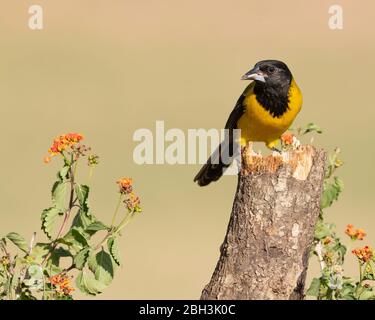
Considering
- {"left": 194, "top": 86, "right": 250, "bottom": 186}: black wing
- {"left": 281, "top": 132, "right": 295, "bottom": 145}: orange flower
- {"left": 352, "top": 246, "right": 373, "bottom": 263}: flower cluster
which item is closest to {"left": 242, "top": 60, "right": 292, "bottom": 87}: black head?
{"left": 194, "top": 86, "right": 250, "bottom": 186}: black wing

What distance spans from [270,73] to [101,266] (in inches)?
130

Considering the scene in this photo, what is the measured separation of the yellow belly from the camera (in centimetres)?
847

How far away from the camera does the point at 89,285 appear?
573cm

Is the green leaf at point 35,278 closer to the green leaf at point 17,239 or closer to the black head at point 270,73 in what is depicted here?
the green leaf at point 17,239

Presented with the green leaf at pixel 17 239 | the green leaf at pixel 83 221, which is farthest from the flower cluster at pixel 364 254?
the green leaf at pixel 17 239

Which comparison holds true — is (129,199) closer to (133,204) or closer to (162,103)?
(133,204)

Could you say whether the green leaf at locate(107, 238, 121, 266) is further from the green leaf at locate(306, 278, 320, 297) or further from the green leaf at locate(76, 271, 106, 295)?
the green leaf at locate(306, 278, 320, 297)

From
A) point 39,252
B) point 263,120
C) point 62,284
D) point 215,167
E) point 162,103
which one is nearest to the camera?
point 62,284

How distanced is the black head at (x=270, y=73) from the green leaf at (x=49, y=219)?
10.0 ft

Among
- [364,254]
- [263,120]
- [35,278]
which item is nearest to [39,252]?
[35,278]

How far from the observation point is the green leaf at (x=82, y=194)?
577 cm

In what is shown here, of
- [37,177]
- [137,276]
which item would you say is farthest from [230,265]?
[37,177]

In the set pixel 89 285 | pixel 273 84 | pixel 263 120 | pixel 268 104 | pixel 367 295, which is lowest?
pixel 367 295
